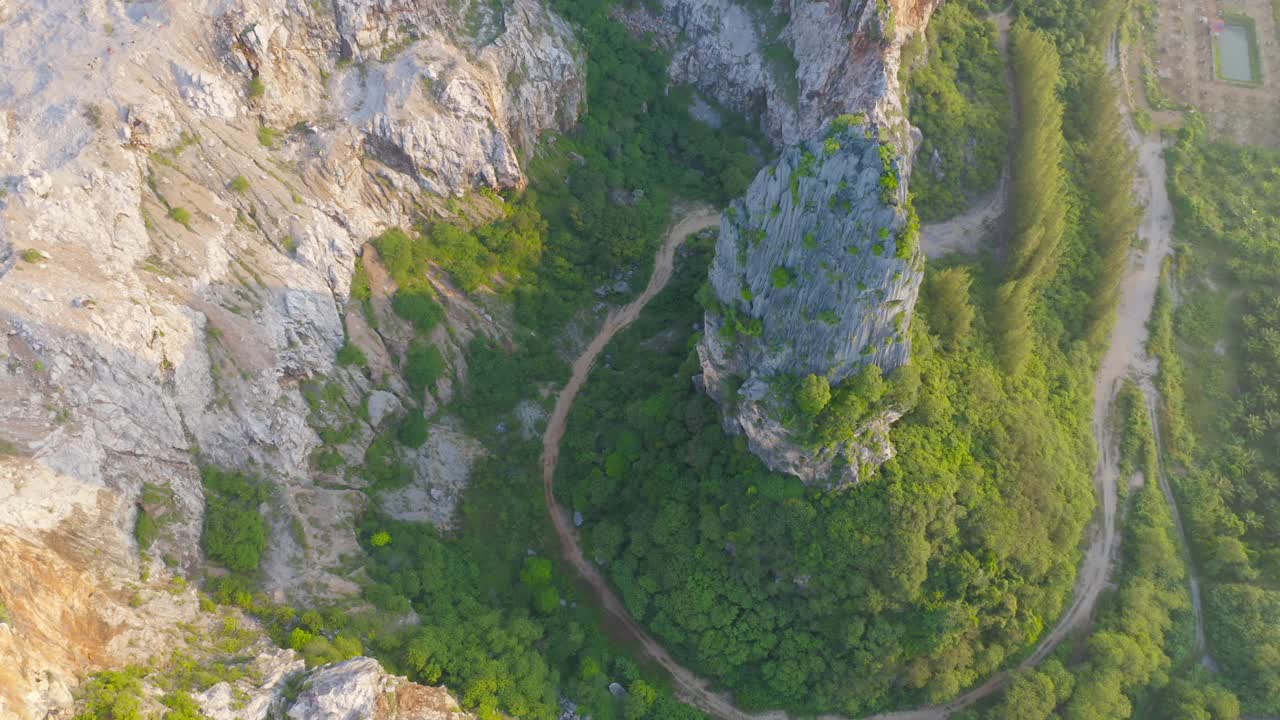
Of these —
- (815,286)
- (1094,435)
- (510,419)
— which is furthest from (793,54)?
(510,419)

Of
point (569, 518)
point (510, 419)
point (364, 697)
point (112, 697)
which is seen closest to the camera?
point (112, 697)

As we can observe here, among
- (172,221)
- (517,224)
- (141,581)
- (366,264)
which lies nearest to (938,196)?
(517,224)

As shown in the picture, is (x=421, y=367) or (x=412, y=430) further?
(x=421, y=367)

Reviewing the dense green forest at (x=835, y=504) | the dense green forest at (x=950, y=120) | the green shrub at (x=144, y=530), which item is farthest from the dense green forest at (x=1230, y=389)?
the green shrub at (x=144, y=530)

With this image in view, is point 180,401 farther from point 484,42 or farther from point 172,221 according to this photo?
point 484,42

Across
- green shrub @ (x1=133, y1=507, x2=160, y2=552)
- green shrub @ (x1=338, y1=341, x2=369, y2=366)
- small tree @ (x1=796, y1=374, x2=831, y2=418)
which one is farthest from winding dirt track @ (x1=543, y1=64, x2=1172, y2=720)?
green shrub @ (x1=133, y1=507, x2=160, y2=552)

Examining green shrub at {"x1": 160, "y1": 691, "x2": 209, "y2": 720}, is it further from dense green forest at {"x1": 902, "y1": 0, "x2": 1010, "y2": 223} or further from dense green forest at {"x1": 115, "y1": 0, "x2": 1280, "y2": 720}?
dense green forest at {"x1": 902, "y1": 0, "x2": 1010, "y2": 223}

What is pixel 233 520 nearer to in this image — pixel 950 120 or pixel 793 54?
pixel 793 54
